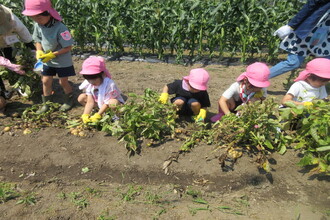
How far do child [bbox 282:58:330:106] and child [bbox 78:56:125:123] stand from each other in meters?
1.89

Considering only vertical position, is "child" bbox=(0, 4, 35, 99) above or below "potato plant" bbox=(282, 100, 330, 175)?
above

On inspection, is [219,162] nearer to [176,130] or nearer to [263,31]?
[176,130]

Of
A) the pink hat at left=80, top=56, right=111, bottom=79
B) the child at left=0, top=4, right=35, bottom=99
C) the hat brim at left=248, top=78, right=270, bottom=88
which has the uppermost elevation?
the child at left=0, top=4, right=35, bottom=99

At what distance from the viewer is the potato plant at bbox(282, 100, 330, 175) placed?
2299 mm

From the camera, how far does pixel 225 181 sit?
8.18ft

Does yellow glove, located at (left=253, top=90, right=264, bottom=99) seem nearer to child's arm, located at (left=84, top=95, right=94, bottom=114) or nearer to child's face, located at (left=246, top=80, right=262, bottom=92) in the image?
child's face, located at (left=246, top=80, right=262, bottom=92)

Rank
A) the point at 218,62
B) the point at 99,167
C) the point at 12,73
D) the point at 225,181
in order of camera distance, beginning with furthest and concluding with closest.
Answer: the point at 218,62
the point at 12,73
the point at 99,167
the point at 225,181

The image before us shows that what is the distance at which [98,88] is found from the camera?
310 centimetres

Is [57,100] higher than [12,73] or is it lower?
lower

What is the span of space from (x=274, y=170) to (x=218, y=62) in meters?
3.38

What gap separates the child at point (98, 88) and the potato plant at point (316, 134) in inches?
73.2

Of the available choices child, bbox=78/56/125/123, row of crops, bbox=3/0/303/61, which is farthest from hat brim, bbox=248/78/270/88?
row of crops, bbox=3/0/303/61

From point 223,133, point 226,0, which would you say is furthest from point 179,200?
point 226,0

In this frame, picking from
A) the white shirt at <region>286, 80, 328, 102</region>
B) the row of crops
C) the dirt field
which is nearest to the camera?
the dirt field
